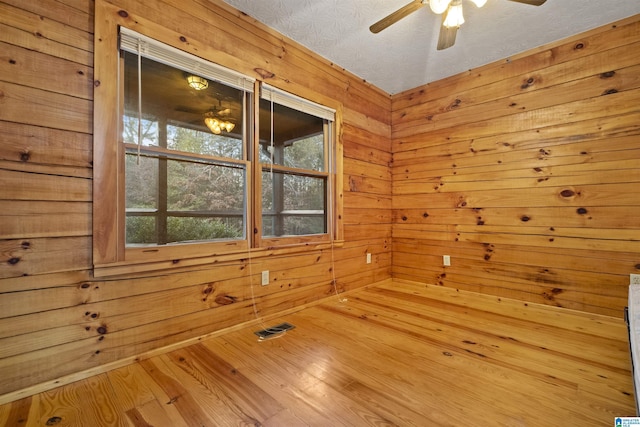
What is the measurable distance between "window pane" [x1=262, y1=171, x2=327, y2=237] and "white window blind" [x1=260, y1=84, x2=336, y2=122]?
0.63 m

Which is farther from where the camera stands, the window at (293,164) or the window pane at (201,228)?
the window at (293,164)

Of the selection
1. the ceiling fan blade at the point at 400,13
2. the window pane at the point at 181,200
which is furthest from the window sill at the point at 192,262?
the ceiling fan blade at the point at 400,13

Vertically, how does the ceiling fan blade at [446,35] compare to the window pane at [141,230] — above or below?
above

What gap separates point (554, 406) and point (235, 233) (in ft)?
6.91

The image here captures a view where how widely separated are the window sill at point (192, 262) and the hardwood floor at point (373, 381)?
0.55 m

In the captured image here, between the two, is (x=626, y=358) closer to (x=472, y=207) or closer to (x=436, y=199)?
(x=472, y=207)

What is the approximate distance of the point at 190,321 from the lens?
1891mm

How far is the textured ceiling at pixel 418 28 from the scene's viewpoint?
2098 millimetres

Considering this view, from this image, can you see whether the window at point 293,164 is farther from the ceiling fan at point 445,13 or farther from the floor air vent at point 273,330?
the ceiling fan at point 445,13

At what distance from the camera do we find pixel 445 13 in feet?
6.09

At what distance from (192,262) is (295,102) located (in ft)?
5.46

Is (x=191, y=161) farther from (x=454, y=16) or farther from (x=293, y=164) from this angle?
(x=454, y=16)

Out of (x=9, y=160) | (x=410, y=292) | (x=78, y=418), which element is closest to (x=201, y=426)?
(x=78, y=418)

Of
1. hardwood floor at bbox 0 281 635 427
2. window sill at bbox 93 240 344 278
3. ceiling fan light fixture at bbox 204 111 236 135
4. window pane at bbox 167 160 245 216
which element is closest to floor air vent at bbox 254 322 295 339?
hardwood floor at bbox 0 281 635 427
